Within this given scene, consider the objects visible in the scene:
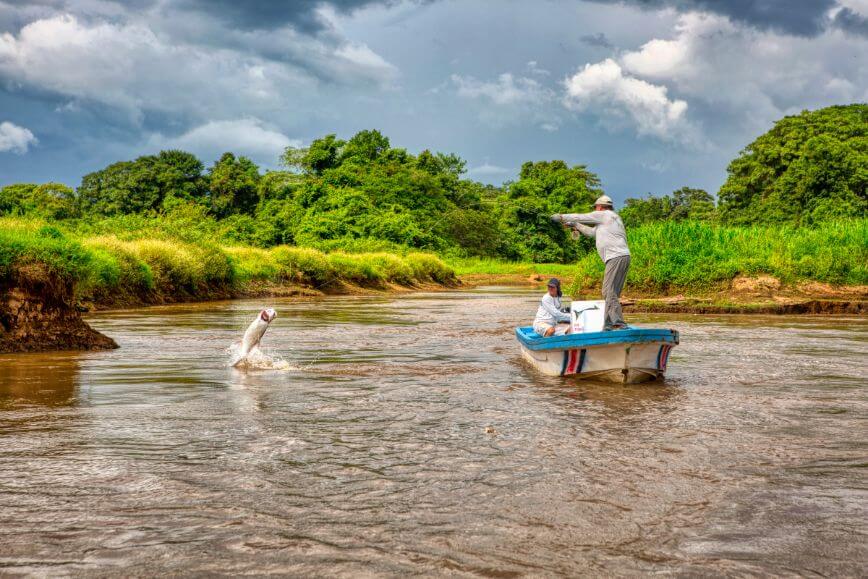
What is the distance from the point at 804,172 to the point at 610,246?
3938 cm

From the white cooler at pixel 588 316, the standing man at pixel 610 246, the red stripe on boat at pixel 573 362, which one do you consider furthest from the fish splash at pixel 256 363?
the standing man at pixel 610 246

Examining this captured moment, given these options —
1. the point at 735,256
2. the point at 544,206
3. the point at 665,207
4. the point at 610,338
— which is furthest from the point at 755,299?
the point at 665,207

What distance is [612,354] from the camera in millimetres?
8266

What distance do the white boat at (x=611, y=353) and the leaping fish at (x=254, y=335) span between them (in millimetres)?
3241

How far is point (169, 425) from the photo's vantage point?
19.3 ft

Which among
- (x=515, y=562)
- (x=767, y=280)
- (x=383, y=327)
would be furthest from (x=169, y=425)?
(x=767, y=280)

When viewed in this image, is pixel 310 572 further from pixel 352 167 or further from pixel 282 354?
pixel 352 167

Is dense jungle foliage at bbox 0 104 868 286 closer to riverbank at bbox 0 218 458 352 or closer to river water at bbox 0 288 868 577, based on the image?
riverbank at bbox 0 218 458 352

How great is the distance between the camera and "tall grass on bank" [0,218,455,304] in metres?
10.6

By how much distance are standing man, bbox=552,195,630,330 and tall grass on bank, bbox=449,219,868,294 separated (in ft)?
40.4

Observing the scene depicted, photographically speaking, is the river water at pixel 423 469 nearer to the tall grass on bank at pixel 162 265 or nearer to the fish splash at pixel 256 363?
the fish splash at pixel 256 363

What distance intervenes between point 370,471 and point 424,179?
51353mm

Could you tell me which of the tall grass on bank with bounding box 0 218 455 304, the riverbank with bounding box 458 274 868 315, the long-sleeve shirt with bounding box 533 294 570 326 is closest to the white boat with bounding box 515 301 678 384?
the long-sleeve shirt with bounding box 533 294 570 326

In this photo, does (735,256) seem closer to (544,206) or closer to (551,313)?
(551,313)
